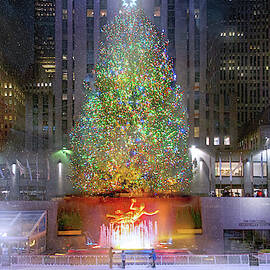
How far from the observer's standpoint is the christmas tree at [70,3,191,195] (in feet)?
120

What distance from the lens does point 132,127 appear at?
37.5 meters

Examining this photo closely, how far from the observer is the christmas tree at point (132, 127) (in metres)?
36.7

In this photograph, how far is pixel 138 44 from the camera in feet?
129

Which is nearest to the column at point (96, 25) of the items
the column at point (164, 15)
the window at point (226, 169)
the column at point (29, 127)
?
the column at point (164, 15)

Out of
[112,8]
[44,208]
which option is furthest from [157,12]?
[44,208]

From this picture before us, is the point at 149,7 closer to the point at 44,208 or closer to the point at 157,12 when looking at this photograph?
the point at 157,12

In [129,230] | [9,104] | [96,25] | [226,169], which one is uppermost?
[96,25]

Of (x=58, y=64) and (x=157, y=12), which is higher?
(x=157, y=12)

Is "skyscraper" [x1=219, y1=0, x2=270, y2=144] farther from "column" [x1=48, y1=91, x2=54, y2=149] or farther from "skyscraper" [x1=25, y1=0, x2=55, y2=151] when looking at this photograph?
"column" [x1=48, y1=91, x2=54, y2=149]

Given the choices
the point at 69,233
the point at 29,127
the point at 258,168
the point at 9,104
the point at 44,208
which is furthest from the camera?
the point at 9,104

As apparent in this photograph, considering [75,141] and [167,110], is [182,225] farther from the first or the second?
[75,141]

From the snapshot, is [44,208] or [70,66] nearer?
[44,208]

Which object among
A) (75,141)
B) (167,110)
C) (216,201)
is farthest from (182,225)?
(75,141)

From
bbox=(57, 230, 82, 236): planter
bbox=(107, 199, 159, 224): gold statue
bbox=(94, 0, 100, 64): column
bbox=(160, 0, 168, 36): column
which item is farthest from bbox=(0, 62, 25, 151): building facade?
bbox=(107, 199, 159, 224): gold statue
